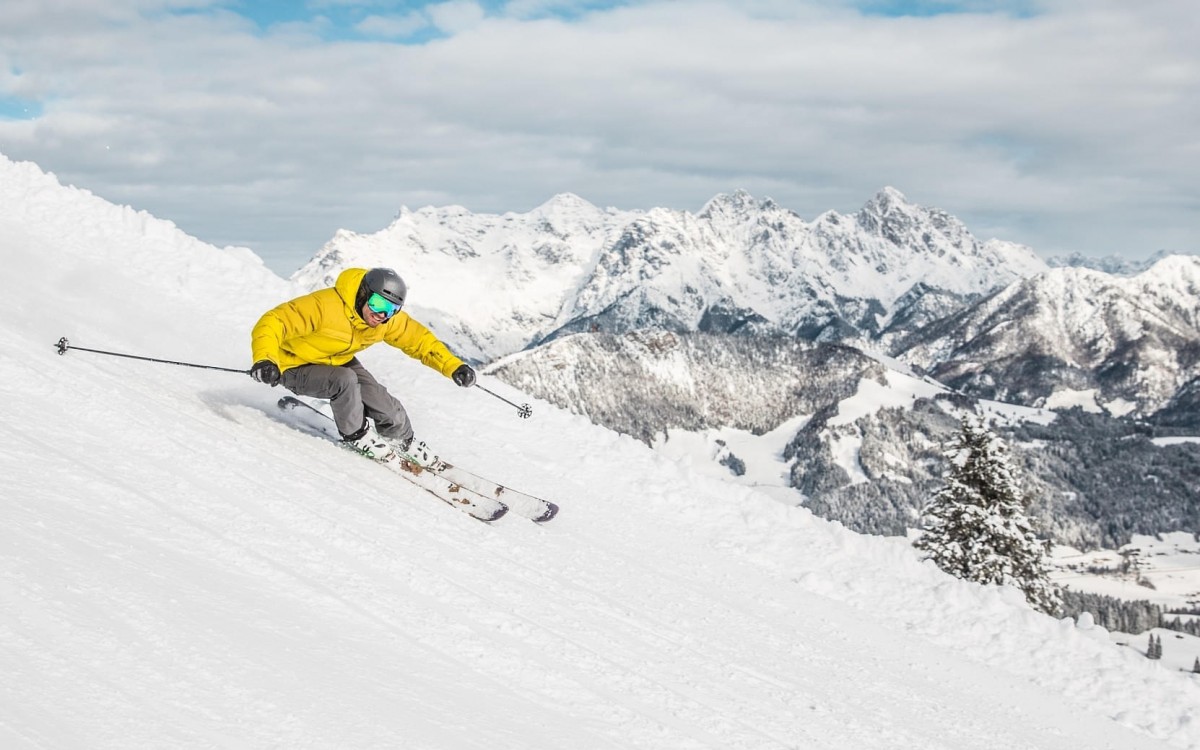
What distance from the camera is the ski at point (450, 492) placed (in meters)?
10.0

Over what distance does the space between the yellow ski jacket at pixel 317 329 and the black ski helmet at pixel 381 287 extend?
0.33ft

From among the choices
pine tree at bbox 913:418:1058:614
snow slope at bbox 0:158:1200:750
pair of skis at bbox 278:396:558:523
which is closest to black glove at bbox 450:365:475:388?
pair of skis at bbox 278:396:558:523

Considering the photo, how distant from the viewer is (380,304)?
10406mm

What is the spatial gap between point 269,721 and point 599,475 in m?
8.45

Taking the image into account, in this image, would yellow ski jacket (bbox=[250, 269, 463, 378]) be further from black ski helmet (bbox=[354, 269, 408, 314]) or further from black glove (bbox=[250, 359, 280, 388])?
black glove (bbox=[250, 359, 280, 388])

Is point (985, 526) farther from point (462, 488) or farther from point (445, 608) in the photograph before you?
point (445, 608)

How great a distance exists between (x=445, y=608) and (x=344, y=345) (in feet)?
14.8

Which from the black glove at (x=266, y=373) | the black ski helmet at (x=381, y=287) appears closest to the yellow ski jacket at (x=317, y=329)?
the black ski helmet at (x=381, y=287)

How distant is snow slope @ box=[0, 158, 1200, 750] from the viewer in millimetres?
5109

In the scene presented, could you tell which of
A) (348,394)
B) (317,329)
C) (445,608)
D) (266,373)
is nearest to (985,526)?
(348,394)

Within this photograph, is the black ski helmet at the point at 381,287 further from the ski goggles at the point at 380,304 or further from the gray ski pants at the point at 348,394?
the gray ski pants at the point at 348,394

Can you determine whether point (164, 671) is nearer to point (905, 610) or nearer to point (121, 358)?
point (905, 610)

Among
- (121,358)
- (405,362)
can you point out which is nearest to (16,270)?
(121,358)

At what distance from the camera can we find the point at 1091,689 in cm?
899
